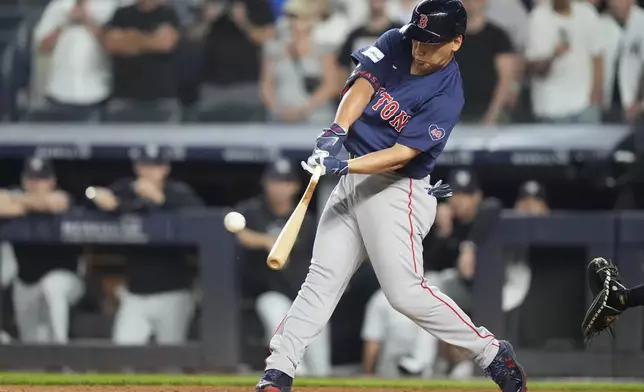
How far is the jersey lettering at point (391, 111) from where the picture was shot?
421cm

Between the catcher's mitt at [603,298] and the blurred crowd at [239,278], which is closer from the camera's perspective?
the catcher's mitt at [603,298]

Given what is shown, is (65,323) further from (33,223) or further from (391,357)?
(391,357)

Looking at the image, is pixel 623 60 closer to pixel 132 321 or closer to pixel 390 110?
pixel 132 321

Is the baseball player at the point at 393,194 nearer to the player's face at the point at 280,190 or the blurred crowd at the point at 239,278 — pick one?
the blurred crowd at the point at 239,278

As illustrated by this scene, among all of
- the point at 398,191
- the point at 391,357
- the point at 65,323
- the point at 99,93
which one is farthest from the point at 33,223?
the point at 398,191

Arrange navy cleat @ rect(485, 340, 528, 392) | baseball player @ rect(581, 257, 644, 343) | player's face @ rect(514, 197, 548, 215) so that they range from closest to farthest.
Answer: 1. navy cleat @ rect(485, 340, 528, 392)
2. baseball player @ rect(581, 257, 644, 343)
3. player's face @ rect(514, 197, 548, 215)

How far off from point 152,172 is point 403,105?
3.55 meters

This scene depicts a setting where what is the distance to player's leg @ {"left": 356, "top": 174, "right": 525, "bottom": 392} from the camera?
4.23 metres

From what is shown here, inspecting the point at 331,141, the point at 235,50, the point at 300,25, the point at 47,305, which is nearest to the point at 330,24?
the point at 300,25

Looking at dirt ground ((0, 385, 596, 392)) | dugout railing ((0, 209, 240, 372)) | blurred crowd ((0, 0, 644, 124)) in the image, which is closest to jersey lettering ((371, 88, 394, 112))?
dirt ground ((0, 385, 596, 392))

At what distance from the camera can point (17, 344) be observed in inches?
283

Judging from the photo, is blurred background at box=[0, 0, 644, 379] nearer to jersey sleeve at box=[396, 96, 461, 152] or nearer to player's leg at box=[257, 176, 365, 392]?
player's leg at box=[257, 176, 365, 392]

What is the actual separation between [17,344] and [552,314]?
11.2 feet

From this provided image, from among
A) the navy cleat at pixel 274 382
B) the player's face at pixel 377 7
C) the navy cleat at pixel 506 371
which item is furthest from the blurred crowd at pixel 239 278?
the navy cleat at pixel 274 382
